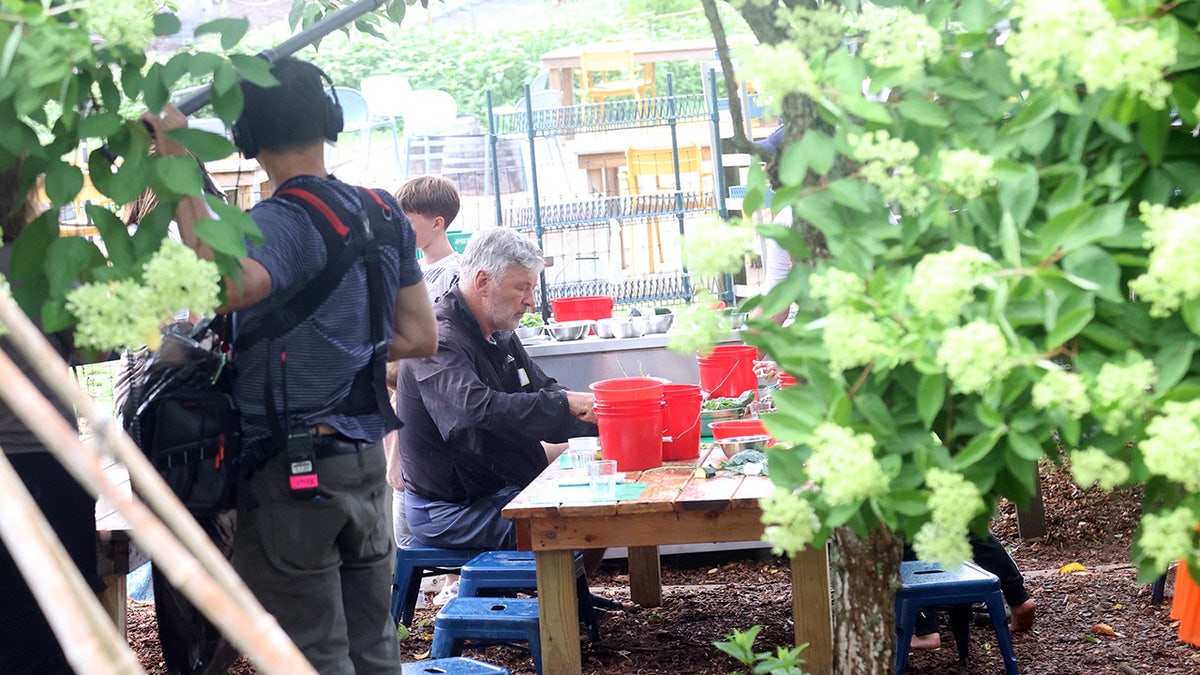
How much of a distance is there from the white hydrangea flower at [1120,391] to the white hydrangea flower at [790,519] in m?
0.36

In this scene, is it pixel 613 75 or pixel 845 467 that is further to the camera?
pixel 613 75

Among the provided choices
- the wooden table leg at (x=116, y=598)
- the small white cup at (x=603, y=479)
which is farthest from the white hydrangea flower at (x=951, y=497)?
the wooden table leg at (x=116, y=598)

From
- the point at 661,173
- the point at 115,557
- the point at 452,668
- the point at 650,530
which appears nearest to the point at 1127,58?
the point at 650,530

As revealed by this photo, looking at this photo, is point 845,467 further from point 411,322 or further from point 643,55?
point 643,55

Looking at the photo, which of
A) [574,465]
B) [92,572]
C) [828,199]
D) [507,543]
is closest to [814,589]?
[574,465]

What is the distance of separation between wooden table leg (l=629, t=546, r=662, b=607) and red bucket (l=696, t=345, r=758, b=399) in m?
0.75

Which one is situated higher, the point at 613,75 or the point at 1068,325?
the point at 1068,325

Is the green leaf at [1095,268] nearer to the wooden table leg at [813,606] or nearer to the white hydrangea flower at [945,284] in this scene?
the white hydrangea flower at [945,284]

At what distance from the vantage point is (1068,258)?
1286 mm

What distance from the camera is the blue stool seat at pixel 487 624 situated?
3490 mm

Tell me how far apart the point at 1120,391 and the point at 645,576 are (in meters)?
3.62

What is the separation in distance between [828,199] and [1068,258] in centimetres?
30

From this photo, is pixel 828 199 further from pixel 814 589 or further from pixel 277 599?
pixel 814 589

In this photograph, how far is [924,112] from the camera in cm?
145
